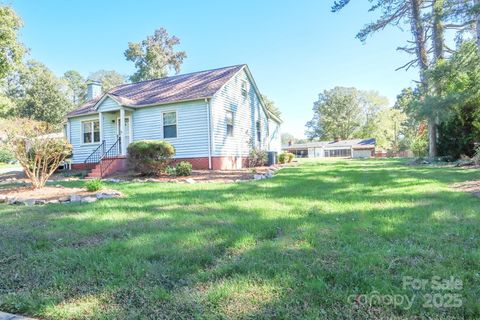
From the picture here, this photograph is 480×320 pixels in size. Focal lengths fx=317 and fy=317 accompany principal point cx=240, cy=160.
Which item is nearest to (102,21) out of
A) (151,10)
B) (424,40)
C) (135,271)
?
(151,10)

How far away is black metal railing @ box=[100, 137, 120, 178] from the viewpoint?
13.3 meters

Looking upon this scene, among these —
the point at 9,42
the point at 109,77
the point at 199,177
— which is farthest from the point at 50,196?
the point at 109,77

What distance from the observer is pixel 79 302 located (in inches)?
95.0

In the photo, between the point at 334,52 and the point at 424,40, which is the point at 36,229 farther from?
the point at 334,52

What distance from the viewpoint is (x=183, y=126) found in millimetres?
15391

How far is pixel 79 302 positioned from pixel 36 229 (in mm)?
2621

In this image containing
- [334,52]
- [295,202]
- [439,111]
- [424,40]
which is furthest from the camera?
[334,52]

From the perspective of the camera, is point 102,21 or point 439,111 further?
point 102,21

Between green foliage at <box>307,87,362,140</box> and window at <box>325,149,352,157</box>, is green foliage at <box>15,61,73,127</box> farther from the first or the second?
green foliage at <box>307,87,362,140</box>

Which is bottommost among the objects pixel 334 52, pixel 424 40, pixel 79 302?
pixel 79 302

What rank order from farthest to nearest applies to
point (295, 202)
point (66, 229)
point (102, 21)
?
point (102, 21)
point (295, 202)
point (66, 229)

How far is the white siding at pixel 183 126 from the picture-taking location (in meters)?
15.0

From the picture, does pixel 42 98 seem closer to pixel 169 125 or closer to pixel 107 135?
pixel 107 135

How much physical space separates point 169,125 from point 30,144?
7691mm
